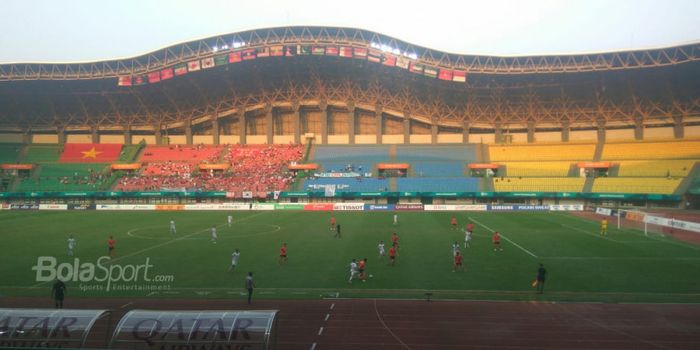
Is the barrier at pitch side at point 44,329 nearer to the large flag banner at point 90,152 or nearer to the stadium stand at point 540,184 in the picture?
the stadium stand at point 540,184

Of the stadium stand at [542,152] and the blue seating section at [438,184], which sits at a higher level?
the stadium stand at [542,152]

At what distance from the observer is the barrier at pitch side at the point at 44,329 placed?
888cm

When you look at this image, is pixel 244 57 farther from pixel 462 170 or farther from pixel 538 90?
pixel 538 90

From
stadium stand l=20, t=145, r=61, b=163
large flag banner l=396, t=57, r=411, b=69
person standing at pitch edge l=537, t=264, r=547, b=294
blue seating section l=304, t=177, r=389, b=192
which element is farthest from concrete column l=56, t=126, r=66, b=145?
person standing at pitch edge l=537, t=264, r=547, b=294

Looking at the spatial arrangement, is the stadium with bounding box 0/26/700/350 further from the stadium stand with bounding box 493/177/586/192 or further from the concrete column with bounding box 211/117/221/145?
the concrete column with bounding box 211/117/221/145

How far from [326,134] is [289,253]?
5377cm

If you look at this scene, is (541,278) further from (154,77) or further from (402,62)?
(154,77)

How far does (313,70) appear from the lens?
7262cm

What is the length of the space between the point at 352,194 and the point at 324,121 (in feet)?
57.1

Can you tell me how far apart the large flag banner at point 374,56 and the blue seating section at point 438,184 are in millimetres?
17875

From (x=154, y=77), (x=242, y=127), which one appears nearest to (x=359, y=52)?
(x=242, y=127)

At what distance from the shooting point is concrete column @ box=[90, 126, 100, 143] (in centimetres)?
8275

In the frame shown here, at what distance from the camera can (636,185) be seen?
2470 inches

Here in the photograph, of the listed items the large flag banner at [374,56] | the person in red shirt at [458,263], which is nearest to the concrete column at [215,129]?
the large flag banner at [374,56]
